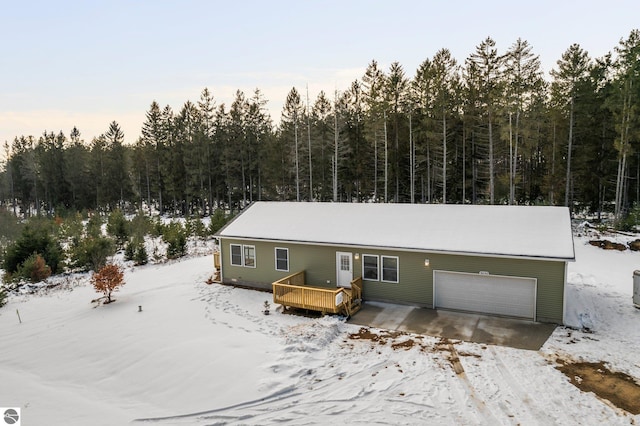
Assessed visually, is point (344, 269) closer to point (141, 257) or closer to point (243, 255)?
point (243, 255)

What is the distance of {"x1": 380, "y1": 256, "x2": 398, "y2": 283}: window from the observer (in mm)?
13406

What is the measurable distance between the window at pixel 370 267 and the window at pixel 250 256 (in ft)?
16.2

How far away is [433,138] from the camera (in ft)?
102

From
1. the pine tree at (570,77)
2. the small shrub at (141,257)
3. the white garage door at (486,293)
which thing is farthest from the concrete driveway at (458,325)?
the pine tree at (570,77)

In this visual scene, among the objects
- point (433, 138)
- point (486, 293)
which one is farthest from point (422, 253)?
point (433, 138)

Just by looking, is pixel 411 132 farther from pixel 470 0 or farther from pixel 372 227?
pixel 372 227

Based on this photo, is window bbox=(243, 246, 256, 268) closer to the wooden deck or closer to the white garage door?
the wooden deck

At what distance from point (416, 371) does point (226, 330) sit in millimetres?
5906

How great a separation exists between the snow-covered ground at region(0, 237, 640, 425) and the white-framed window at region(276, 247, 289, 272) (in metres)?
1.89

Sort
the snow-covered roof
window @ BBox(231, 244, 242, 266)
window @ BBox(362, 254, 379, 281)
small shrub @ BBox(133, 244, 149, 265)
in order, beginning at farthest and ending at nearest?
small shrub @ BBox(133, 244, 149, 265) < window @ BBox(231, 244, 242, 266) < window @ BBox(362, 254, 379, 281) < the snow-covered roof

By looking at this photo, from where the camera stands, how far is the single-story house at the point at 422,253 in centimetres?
1163

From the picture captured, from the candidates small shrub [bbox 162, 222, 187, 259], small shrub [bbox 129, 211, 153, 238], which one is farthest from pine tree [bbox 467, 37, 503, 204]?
small shrub [bbox 129, 211, 153, 238]

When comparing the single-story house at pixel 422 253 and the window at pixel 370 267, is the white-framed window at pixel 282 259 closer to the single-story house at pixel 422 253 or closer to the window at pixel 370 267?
the single-story house at pixel 422 253

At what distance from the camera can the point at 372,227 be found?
1470 cm
